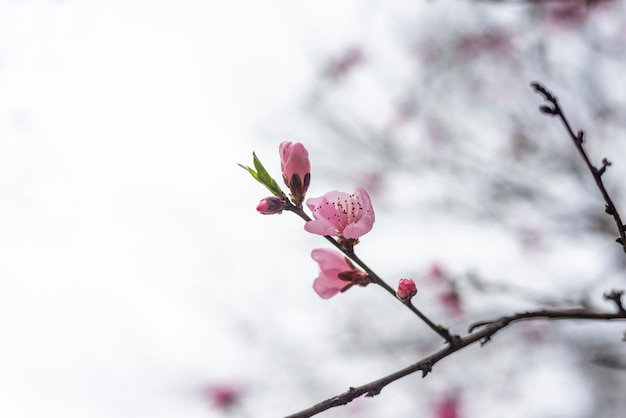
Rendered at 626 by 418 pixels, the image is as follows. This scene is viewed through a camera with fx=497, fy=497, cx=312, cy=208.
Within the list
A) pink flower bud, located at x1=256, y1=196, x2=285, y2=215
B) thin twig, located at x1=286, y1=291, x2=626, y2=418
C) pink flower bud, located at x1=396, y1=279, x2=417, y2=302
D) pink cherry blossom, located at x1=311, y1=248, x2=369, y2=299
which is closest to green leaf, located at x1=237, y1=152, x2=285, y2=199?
pink flower bud, located at x1=256, y1=196, x2=285, y2=215

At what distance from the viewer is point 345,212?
5.12 ft

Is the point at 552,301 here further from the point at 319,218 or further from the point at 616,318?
the point at 319,218

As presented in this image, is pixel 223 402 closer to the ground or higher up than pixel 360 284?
higher up

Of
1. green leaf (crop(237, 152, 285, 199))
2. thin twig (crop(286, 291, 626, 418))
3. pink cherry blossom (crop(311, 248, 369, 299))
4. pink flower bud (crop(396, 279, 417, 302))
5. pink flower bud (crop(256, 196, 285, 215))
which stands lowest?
thin twig (crop(286, 291, 626, 418))

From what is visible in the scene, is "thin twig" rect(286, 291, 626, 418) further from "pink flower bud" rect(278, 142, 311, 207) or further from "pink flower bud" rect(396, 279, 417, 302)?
"pink flower bud" rect(278, 142, 311, 207)

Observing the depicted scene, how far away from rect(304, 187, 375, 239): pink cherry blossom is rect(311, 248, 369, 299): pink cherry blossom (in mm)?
109

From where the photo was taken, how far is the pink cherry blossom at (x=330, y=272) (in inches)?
60.3

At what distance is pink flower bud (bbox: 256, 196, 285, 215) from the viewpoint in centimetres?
134

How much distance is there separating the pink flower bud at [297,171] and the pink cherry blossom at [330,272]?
22cm

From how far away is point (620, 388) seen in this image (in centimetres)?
760

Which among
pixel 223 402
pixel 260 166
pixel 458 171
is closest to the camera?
pixel 260 166

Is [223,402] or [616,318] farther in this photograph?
[223,402]

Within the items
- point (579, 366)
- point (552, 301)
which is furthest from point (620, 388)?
point (552, 301)

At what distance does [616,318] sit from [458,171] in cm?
511
